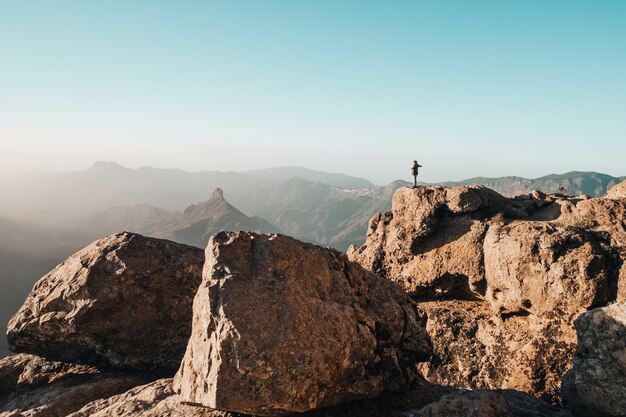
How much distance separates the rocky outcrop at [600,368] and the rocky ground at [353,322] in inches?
1.4

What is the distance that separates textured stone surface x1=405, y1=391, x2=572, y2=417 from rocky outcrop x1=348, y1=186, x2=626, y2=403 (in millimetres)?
2868

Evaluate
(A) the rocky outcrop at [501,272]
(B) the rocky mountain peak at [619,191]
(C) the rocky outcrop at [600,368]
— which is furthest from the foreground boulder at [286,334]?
(B) the rocky mountain peak at [619,191]

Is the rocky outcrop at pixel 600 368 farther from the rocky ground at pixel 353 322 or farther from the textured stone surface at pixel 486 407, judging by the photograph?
the textured stone surface at pixel 486 407

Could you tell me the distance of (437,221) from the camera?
21.0 metres

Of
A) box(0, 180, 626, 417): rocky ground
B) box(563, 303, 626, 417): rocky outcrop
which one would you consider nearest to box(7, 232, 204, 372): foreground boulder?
box(0, 180, 626, 417): rocky ground

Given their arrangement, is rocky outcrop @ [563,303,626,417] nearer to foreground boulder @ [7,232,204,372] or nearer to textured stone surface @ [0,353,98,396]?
foreground boulder @ [7,232,204,372]

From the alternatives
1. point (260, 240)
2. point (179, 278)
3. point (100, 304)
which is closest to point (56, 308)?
point (100, 304)

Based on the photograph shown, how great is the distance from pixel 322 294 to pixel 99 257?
9.20m

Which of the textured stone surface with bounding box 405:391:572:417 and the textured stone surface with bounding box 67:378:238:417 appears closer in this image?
the textured stone surface with bounding box 405:391:572:417

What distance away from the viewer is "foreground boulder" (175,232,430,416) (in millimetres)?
8812

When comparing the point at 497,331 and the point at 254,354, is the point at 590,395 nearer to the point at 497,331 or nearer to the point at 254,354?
the point at 497,331

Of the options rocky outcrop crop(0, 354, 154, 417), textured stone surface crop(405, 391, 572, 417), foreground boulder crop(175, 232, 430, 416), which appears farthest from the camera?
rocky outcrop crop(0, 354, 154, 417)

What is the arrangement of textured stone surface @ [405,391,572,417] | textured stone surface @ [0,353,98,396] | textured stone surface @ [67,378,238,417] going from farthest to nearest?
1. textured stone surface @ [0,353,98,396]
2. textured stone surface @ [67,378,238,417]
3. textured stone surface @ [405,391,572,417]

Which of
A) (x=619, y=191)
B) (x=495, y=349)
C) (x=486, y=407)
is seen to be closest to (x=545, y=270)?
(x=495, y=349)
